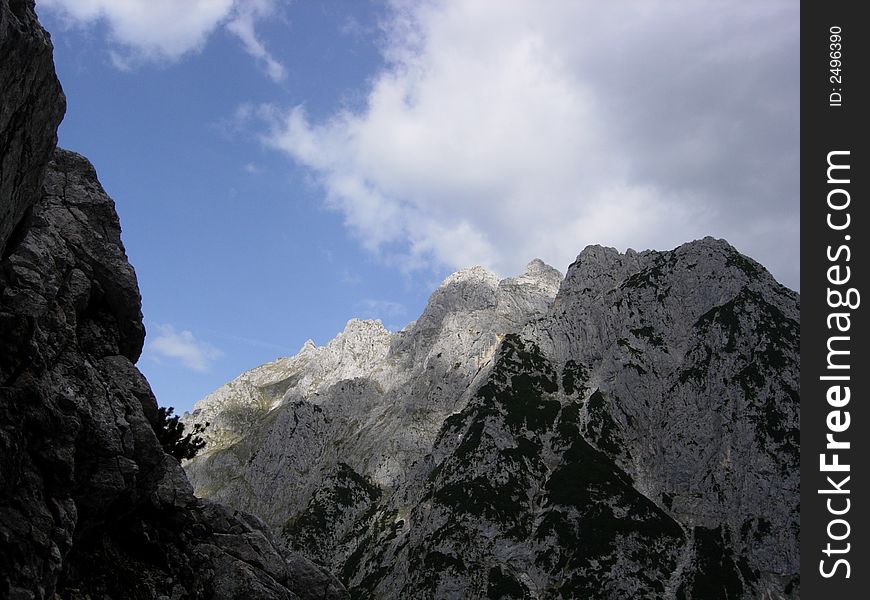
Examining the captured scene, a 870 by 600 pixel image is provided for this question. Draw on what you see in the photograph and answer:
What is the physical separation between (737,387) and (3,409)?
203149mm

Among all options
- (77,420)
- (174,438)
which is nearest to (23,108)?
(77,420)

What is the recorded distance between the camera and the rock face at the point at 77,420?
82.5ft

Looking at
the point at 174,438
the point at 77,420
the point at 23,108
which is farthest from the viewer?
the point at 174,438

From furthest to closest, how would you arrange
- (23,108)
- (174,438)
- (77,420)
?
(174,438)
(77,420)
(23,108)

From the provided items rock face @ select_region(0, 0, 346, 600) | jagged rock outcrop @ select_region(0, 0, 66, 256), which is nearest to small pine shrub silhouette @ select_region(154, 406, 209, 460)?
rock face @ select_region(0, 0, 346, 600)

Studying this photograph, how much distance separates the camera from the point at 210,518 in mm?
42406

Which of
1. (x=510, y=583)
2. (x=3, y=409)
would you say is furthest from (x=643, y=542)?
(x=3, y=409)

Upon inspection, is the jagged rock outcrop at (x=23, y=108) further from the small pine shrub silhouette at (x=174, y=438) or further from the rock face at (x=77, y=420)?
the small pine shrub silhouette at (x=174, y=438)

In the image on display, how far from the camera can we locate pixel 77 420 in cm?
2939

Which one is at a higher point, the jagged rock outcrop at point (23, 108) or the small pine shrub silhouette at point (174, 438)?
the jagged rock outcrop at point (23, 108)

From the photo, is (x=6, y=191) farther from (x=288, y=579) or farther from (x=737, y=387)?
(x=737, y=387)

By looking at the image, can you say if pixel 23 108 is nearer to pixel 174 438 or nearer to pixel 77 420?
pixel 77 420

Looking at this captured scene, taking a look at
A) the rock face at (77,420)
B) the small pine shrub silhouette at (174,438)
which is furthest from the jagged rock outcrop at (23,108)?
the small pine shrub silhouette at (174,438)

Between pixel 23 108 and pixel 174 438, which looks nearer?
pixel 23 108
